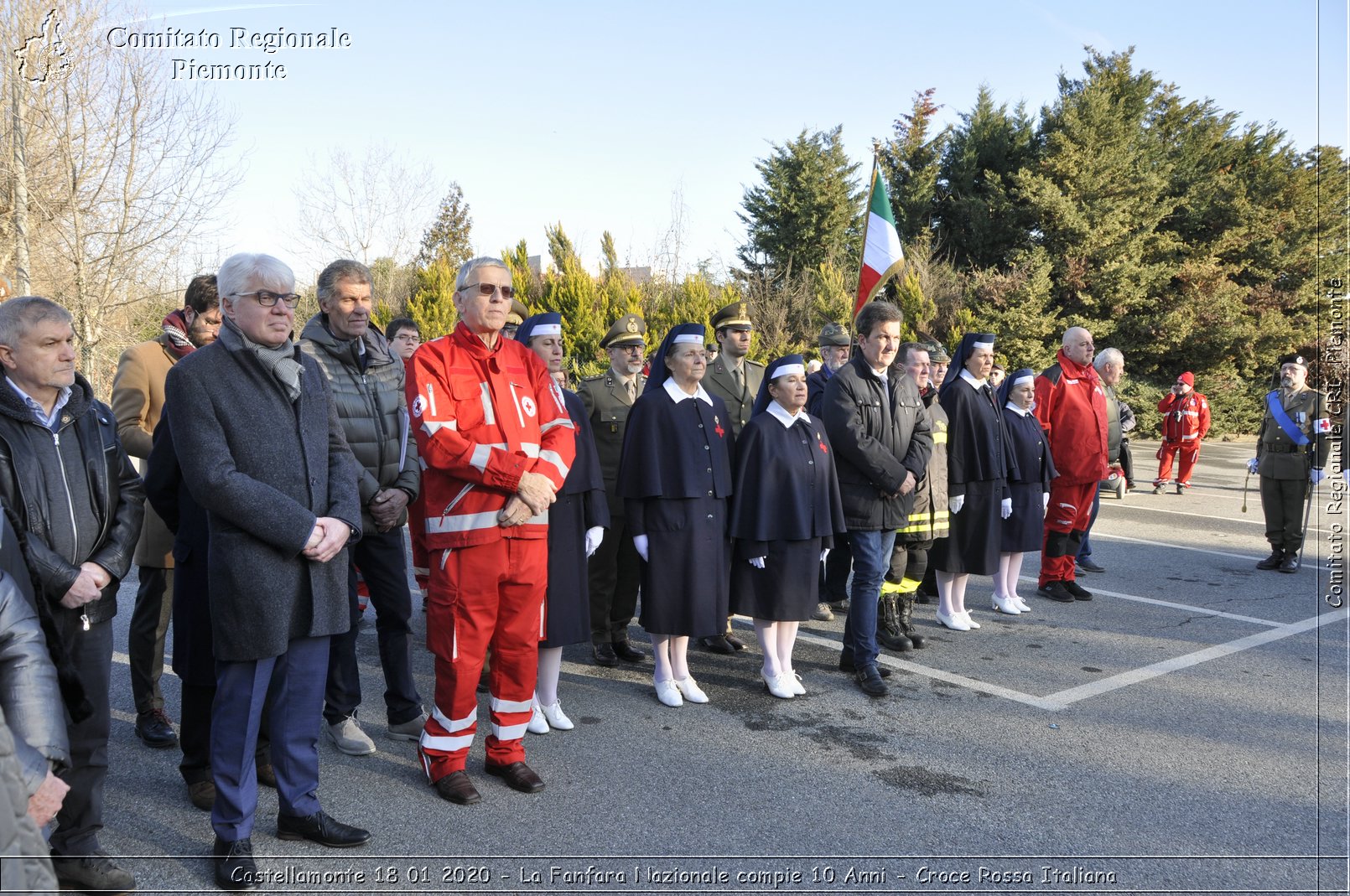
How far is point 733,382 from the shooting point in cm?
710

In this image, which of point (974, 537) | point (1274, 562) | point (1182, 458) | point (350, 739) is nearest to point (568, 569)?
point (350, 739)

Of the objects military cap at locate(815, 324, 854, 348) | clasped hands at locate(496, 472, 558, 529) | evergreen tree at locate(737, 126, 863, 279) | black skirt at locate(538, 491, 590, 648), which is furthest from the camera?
evergreen tree at locate(737, 126, 863, 279)

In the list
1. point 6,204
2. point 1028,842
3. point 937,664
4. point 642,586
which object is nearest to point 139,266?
point 6,204

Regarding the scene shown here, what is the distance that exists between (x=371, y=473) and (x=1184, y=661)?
209 inches

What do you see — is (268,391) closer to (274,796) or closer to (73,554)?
(73,554)

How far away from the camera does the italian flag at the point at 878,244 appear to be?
28.1ft

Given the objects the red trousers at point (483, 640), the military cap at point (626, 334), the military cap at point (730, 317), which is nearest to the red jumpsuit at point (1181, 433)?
the military cap at point (730, 317)

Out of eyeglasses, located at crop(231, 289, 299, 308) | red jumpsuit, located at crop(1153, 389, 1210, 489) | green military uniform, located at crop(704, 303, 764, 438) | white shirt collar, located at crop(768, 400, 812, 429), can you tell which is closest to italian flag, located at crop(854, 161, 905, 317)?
green military uniform, located at crop(704, 303, 764, 438)

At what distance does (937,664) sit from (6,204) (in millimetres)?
14889

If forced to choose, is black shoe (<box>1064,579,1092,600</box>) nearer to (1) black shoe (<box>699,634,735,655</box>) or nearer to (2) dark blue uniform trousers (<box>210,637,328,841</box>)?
(1) black shoe (<box>699,634,735,655</box>)

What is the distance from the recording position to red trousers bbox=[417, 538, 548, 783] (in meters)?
3.92

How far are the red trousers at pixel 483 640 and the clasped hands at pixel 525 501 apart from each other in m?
0.11

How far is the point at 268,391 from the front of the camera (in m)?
3.28

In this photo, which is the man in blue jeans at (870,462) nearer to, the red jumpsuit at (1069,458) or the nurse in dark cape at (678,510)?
the nurse in dark cape at (678,510)
